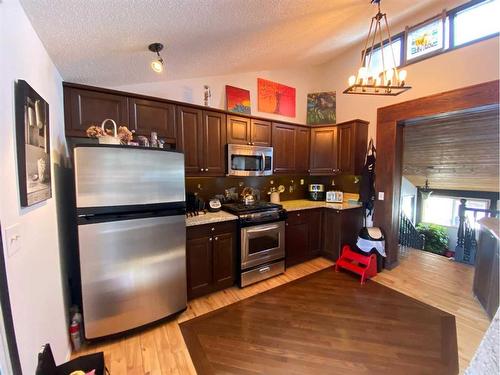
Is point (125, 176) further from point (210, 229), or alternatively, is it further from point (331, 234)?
point (331, 234)

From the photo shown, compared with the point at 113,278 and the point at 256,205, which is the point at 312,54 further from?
the point at 113,278

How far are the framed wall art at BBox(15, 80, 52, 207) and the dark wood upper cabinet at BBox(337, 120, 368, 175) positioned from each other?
12.0 ft

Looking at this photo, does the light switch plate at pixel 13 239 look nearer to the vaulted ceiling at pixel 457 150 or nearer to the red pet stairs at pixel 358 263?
the red pet stairs at pixel 358 263

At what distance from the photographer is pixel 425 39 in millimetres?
2908

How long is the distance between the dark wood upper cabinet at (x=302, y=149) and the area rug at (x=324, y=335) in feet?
6.43

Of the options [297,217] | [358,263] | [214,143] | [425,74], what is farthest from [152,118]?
[425,74]

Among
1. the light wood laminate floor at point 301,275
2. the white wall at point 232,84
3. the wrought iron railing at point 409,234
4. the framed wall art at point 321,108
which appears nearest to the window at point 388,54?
the framed wall art at point 321,108

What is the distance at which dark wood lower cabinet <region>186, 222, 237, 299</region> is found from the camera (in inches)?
93.8

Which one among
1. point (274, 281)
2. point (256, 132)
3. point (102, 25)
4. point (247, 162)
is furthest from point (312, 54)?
point (274, 281)

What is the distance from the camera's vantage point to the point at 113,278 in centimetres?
179

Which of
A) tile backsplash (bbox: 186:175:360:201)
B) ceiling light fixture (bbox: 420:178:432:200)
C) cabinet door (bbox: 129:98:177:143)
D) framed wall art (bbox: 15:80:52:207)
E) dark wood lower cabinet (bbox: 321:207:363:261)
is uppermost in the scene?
cabinet door (bbox: 129:98:177:143)

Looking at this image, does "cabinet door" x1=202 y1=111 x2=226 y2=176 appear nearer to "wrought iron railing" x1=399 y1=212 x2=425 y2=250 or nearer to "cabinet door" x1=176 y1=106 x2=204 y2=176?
"cabinet door" x1=176 y1=106 x2=204 y2=176

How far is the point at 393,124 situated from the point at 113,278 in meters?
3.86

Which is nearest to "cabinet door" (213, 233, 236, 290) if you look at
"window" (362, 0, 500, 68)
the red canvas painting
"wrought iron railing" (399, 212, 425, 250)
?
the red canvas painting
